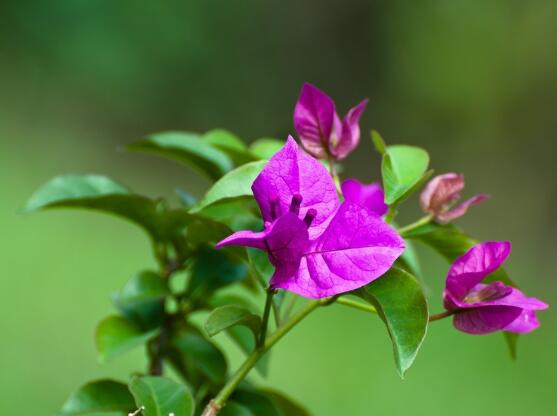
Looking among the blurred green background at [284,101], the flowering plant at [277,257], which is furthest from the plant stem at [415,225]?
the blurred green background at [284,101]

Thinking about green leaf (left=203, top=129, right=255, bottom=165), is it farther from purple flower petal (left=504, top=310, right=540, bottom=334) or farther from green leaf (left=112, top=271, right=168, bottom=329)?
purple flower petal (left=504, top=310, right=540, bottom=334)

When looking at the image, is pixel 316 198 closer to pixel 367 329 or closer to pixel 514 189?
pixel 367 329

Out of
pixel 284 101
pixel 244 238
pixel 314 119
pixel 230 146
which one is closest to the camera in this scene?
pixel 244 238

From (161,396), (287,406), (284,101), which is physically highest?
(161,396)

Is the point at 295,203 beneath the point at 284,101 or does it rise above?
above

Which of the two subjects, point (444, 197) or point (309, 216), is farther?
point (444, 197)

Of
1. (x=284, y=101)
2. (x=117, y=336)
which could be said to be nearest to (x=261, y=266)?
(x=117, y=336)

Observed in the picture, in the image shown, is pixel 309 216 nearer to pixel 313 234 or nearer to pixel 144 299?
pixel 313 234

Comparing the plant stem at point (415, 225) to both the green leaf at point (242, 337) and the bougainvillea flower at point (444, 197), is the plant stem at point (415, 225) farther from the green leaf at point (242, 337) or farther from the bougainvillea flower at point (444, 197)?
the green leaf at point (242, 337)
